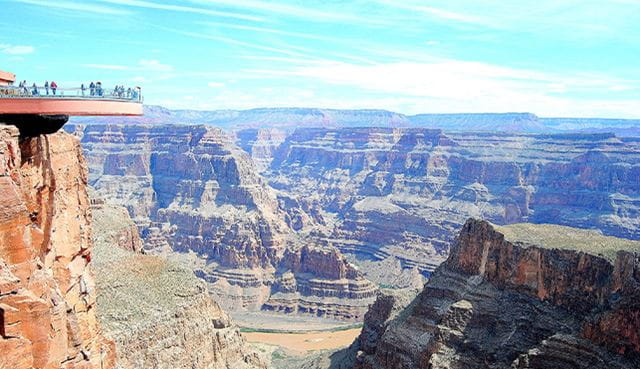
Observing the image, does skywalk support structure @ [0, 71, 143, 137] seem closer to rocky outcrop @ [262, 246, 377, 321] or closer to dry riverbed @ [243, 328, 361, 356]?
dry riverbed @ [243, 328, 361, 356]

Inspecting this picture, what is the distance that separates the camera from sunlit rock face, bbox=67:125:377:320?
13362cm

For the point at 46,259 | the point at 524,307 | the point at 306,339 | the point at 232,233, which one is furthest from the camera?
the point at 232,233

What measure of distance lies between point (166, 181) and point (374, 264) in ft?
226

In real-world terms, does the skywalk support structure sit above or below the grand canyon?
above

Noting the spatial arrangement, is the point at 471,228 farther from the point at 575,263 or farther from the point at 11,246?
the point at 11,246

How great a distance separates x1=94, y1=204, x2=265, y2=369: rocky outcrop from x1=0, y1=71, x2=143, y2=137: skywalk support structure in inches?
1085

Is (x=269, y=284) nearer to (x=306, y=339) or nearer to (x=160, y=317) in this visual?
(x=306, y=339)

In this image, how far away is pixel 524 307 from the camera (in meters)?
62.2

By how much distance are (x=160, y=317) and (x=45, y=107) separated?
3636cm

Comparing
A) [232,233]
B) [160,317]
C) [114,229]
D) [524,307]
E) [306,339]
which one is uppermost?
[114,229]

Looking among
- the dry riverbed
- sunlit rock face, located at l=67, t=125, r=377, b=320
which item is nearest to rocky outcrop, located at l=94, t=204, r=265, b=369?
the dry riverbed

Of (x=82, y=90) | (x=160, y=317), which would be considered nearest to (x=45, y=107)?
(x=82, y=90)

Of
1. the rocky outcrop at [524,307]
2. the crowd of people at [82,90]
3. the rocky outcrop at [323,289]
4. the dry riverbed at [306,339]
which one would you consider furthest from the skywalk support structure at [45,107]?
the rocky outcrop at [323,289]

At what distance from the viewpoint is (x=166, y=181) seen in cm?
19650
